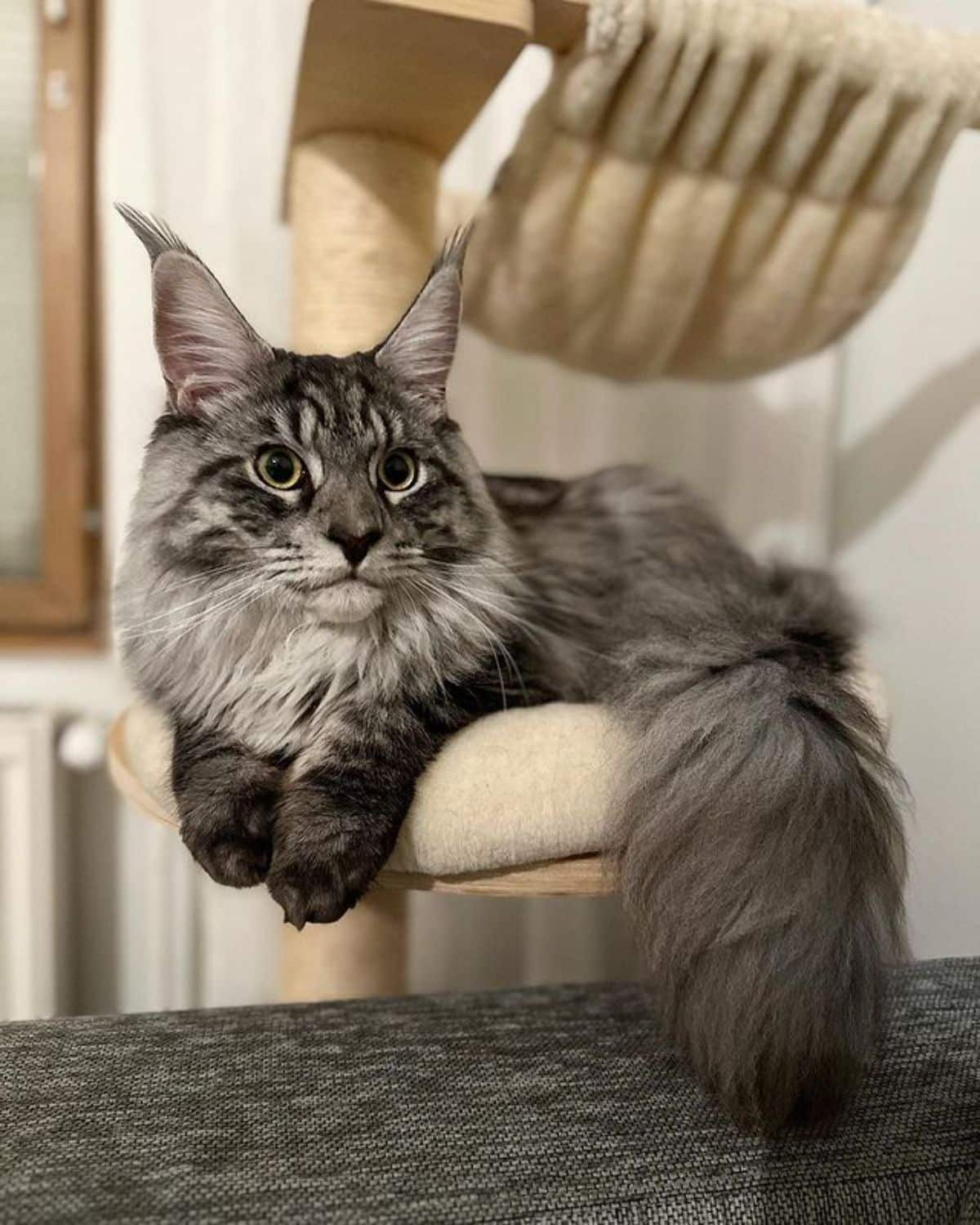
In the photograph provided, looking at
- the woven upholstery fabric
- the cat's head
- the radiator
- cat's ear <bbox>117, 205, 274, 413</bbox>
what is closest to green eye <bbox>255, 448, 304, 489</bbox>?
the cat's head

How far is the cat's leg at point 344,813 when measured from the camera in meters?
0.88

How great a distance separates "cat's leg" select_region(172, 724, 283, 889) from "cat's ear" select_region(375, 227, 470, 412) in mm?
408

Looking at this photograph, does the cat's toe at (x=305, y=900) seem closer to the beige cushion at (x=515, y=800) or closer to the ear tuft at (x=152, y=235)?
the beige cushion at (x=515, y=800)

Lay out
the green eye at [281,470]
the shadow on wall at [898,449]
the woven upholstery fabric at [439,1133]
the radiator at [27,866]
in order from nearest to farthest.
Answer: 1. the woven upholstery fabric at [439,1133]
2. the green eye at [281,470]
3. the shadow on wall at [898,449]
4. the radiator at [27,866]

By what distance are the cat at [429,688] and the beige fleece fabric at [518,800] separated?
0.09ft

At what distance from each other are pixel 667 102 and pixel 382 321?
421 mm

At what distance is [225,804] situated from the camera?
95 centimetres

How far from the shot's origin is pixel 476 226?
139cm

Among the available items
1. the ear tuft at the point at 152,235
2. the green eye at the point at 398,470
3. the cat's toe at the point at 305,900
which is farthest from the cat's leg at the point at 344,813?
the ear tuft at the point at 152,235

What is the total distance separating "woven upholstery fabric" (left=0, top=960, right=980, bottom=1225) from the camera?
726 mm

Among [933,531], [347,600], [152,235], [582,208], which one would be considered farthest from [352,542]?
[933,531]

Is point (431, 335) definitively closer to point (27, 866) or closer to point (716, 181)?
point (716, 181)

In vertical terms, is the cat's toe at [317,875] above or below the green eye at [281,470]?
below

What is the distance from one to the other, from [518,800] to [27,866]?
120cm
